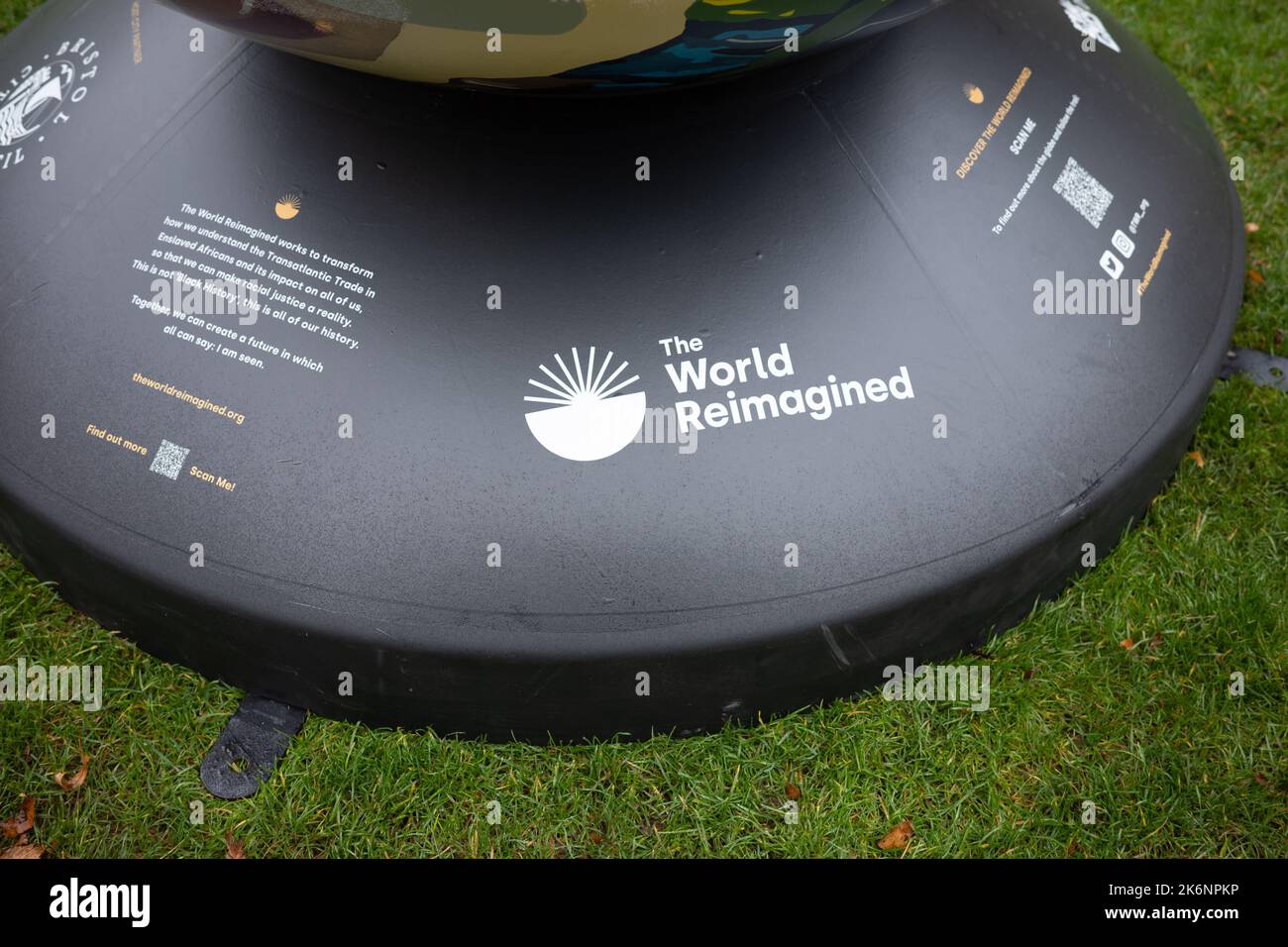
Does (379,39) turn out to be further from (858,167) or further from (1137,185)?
(1137,185)

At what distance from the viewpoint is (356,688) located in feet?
8.93

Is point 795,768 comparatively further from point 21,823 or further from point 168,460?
point 21,823

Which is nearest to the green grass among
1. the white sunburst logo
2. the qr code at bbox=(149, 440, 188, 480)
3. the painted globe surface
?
the qr code at bbox=(149, 440, 188, 480)

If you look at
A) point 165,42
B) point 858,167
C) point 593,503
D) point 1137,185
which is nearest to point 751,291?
point 858,167

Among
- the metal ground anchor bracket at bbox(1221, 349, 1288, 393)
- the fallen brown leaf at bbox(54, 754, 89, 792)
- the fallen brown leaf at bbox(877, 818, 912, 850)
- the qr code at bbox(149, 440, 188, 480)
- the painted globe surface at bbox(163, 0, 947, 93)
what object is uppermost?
the painted globe surface at bbox(163, 0, 947, 93)

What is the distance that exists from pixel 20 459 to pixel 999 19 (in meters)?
2.48

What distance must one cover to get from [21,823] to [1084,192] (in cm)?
279

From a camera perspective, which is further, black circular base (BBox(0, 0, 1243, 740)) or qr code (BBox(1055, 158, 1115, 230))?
qr code (BBox(1055, 158, 1115, 230))

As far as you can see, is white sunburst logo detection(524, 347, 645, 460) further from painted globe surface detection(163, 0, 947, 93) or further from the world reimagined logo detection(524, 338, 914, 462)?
painted globe surface detection(163, 0, 947, 93)

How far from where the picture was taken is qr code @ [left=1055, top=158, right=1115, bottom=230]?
3.00 m

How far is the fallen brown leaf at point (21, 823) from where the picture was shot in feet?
9.03

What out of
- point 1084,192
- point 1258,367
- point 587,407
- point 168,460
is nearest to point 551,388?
point 587,407

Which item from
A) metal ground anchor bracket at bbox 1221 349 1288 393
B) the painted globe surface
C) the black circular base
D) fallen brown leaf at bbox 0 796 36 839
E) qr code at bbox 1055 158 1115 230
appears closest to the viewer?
the painted globe surface

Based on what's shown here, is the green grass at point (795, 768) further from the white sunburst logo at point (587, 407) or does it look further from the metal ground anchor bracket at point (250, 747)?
the white sunburst logo at point (587, 407)
